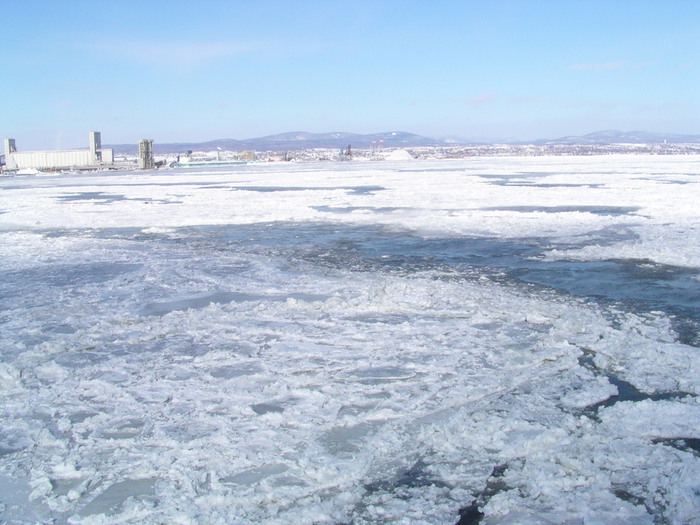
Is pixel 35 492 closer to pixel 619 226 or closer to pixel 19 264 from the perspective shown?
pixel 19 264

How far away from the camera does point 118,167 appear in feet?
238

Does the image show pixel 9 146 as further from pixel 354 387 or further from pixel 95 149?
pixel 354 387

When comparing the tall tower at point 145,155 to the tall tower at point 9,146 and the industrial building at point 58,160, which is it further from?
the tall tower at point 9,146

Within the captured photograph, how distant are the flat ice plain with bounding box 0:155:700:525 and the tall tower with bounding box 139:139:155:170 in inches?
2526

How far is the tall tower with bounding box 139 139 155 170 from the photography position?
69325 mm

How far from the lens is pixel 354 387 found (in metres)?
4.18

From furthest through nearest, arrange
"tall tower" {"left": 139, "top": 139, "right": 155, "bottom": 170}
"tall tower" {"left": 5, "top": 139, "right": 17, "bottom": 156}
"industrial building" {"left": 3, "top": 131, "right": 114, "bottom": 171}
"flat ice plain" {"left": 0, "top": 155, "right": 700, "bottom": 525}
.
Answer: "tall tower" {"left": 5, "top": 139, "right": 17, "bottom": 156}, "industrial building" {"left": 3, "top": 131, "right": 114, "bottom": 171}, "tall tower" {"left": 139, "top": 139, "right": 155, "bottom": 170}, "flat ice plain" {"left": 0, "top": 155, "right": 700, "bottom": 525}

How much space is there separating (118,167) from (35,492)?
7556cm

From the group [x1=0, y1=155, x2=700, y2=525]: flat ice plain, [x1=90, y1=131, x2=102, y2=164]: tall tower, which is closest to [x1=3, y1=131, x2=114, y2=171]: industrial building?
[x1=90, y1=131, x2=102, y2=164]: tall tower

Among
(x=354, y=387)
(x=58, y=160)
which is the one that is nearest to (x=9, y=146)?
(x=58, y=160)

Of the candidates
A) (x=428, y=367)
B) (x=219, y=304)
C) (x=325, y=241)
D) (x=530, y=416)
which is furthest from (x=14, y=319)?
(x=325, y=241)

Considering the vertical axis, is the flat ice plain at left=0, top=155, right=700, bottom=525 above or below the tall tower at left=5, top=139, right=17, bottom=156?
below

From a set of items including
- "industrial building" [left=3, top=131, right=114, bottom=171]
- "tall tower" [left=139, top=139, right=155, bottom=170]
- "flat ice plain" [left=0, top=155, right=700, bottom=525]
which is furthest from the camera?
"industrial building" [left=3, top=131, right=114, bottom=171]

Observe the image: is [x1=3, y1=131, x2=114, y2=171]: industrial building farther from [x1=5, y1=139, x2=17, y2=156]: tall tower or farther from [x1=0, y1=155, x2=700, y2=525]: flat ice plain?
[x1=0, y1=155, x2=700, y2=525]: flat ice plain
